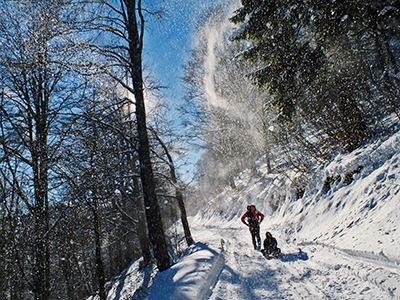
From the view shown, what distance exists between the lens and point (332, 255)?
4.40 m

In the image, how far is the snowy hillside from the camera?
323cm

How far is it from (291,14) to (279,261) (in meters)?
6.58

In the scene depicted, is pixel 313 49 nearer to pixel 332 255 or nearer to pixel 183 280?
pixel 332 255

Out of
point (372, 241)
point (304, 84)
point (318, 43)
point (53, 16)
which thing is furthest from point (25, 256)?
point (318, 43)

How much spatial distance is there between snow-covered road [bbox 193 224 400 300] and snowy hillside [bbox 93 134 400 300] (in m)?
0.01

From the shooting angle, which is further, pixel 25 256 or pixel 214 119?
pixel 214 119

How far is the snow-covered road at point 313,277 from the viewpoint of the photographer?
2.93 m

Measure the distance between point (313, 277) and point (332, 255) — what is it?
93cm

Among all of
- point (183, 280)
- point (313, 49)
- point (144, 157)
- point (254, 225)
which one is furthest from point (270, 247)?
point (313, 49)

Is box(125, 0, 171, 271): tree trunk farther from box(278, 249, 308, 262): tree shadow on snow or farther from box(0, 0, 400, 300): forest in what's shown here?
box(278, 249, 308, 262): tree shadow on snow

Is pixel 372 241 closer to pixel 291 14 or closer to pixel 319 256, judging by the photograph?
pixel 319 256

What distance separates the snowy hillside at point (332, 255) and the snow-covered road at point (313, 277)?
0.4 inches

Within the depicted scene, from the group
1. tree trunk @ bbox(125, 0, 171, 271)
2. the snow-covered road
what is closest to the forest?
tree trunk @ bbox(125, 0, 171, 271)

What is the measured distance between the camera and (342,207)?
5.83m
